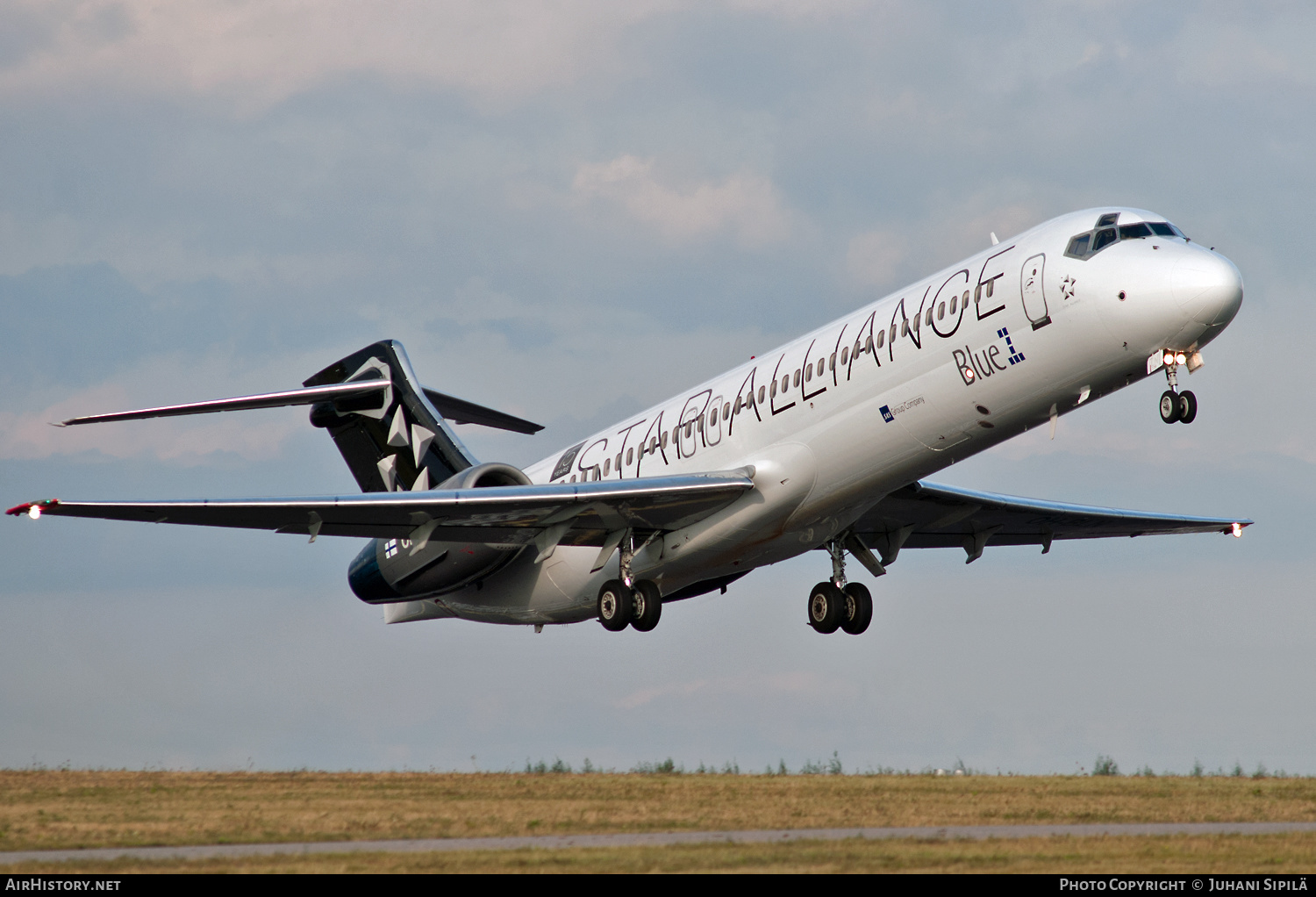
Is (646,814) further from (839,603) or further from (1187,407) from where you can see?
(1187,407)

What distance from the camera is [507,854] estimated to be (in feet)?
52.4

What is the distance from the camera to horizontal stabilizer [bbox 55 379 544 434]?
1046 inches

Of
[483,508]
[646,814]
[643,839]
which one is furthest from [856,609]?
[643,839]

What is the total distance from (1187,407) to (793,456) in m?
6.06

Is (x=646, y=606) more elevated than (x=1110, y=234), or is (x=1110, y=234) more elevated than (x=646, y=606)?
(x=1110, y=234)

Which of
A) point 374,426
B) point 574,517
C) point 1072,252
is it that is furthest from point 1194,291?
point 374,426

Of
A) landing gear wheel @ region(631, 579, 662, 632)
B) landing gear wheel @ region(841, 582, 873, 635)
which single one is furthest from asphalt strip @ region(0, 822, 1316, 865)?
landing gear wheel @ region(841, 582, 873, 635)

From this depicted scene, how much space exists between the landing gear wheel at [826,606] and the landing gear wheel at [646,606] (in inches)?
138

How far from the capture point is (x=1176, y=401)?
63.9 feet

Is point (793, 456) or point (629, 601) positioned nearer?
point (793, 456)

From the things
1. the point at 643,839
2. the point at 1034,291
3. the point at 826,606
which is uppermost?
the point at 1034,291

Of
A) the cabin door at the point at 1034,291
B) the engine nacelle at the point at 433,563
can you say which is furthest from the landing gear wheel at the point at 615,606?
the cabin door at the point at 1034,291

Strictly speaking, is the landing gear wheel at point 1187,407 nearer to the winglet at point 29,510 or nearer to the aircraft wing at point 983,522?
the aircraft wing at point 983,522
